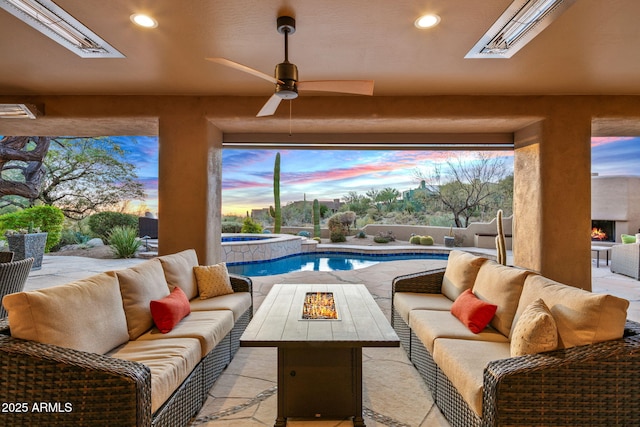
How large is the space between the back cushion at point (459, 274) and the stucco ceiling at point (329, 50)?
74.7 inches

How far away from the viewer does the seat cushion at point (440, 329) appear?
2391 millimetres

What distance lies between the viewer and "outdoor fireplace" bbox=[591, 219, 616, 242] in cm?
1116

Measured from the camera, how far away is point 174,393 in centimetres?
193

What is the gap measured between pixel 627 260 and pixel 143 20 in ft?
28.2

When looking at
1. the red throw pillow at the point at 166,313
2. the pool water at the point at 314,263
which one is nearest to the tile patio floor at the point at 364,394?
the red throw pillow at the point at 166,313

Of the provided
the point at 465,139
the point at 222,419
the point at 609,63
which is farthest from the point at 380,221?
the point at 222,419

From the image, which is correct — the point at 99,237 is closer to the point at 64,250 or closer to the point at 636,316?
the point at 64,250

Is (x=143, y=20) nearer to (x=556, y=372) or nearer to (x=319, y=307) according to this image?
(x=319, y=307)

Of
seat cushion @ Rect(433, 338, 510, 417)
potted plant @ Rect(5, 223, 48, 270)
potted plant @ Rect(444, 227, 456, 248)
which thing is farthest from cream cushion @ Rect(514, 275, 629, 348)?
potted plant @ Rect(444, 227, 456, 248)

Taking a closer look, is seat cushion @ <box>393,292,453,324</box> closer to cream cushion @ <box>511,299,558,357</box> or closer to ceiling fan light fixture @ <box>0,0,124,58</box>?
cream cushion @ <box>511,299,558,357</box>

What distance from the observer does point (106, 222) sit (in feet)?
39.7

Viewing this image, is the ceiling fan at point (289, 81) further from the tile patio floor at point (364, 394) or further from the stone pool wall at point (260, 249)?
the stone pool wall at point (260, 249)

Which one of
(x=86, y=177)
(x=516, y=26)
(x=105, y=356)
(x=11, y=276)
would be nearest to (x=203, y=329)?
(x=105, y=356)

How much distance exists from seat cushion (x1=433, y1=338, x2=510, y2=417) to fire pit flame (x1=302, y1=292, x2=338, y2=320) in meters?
0.73
